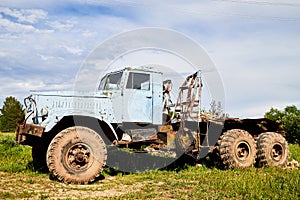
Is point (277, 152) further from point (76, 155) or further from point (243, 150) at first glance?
point (76, 155)

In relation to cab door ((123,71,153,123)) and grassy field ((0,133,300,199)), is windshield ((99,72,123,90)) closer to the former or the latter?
cab door ((123,71,153,123))

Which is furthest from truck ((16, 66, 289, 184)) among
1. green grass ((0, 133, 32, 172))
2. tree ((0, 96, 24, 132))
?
tree ((0, 96, 24, 132))

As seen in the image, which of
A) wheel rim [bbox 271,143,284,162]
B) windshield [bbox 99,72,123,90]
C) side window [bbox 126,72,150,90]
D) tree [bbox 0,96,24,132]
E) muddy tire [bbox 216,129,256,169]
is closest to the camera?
side window [bbox 126,72,150,90]

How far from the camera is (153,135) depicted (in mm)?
9477

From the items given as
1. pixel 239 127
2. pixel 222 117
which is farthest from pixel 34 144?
pixel 239 127

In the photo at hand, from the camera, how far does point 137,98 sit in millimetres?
9422

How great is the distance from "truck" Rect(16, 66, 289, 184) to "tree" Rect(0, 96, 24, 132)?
46.5m

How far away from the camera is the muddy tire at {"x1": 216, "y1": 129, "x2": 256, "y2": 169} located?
10.1 meters

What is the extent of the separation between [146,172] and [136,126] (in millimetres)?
1406

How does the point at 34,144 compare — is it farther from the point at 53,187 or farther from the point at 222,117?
the point at 222,117

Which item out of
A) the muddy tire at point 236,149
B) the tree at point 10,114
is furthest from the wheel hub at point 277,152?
the tree at point 10,114

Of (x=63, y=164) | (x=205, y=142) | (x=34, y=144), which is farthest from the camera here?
(x=205, y=142)

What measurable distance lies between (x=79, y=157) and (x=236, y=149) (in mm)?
4741

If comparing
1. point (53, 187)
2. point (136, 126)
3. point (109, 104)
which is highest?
point (109, 104)
